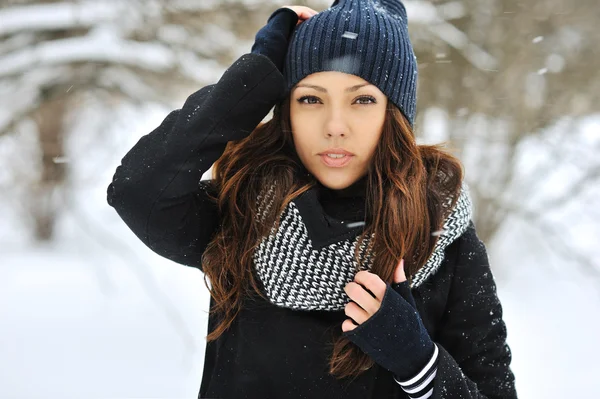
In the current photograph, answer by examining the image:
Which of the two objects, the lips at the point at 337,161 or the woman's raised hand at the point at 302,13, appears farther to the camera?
the woman's raised hand at the point at 302,13

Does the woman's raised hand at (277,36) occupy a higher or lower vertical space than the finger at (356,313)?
higher

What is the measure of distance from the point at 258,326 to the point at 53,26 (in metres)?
1.99

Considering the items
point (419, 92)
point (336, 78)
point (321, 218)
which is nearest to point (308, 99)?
point (336, 78)

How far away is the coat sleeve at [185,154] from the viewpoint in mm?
1250

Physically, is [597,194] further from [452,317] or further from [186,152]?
[186,152]

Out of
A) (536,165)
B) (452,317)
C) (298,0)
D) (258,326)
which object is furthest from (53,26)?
(536,165)

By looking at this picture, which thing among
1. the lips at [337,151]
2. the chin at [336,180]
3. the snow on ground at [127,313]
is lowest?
the snow on ground at [127,313]

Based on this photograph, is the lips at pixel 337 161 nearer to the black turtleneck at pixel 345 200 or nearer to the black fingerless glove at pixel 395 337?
the black turtleneck at pixel 345 200

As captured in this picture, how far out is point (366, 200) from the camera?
52.0 inches

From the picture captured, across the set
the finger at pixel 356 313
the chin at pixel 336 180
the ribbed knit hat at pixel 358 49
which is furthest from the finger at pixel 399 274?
the ribbed knit hat at pixel 358 49

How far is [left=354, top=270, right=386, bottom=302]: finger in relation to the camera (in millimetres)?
1213

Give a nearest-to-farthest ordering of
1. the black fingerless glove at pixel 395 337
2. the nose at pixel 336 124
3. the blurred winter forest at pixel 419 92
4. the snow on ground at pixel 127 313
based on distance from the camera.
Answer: the black fingerless glove at pixel 395 337, the nose at pixel 336 124, the blurred winter forest at pixel 419 92, the snow on ground at pixel 127 313

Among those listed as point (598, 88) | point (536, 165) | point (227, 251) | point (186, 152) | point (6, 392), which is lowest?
point (6, 392)

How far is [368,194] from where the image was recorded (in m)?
1.32
